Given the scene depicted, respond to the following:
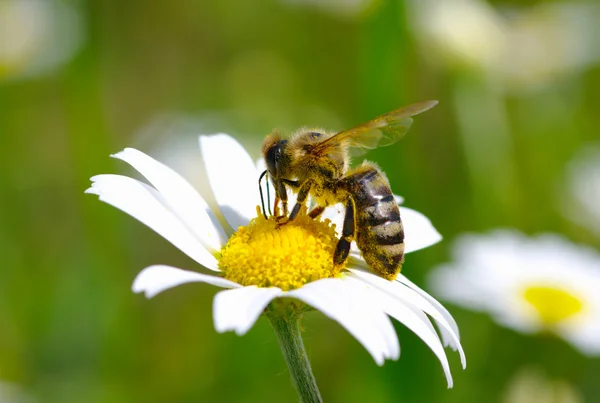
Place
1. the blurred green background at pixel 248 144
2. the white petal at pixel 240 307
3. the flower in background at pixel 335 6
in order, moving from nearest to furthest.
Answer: the white petal at pixel 240 307, the blurred green background at pixel 248 144, the flower in background at pixel 335 6

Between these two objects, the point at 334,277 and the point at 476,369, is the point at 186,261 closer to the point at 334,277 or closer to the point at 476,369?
the point at 476,369

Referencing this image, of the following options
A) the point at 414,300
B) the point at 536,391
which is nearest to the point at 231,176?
the point at 414,300

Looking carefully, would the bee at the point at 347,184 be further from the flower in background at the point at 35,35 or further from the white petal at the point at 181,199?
the flower in background at the point at 35,35

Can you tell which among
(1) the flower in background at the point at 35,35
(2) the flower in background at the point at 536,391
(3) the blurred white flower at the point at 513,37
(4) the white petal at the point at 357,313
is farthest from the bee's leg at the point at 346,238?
(1) the flower in background at the point at 35,35

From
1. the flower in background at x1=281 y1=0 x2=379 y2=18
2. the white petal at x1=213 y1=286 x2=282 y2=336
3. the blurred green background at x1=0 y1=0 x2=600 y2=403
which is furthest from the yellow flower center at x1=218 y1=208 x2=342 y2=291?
the flower in background at x1=281 y1=0 x2=379 y2=18

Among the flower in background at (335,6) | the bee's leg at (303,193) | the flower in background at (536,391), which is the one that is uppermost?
the flower in background at (335,6)

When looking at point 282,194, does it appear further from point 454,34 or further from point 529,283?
point 454,34

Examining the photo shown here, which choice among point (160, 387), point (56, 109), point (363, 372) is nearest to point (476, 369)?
point (363, 372)
